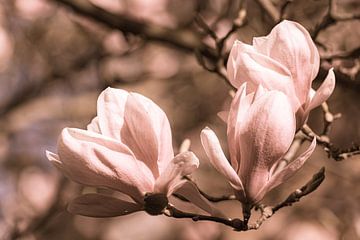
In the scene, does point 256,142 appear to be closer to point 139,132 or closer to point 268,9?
point 139,132

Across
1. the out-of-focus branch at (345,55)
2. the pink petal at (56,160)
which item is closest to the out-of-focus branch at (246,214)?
the pink petal at (56,160)

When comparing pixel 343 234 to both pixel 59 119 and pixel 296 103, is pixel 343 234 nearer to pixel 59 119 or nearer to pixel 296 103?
pixel 296 103

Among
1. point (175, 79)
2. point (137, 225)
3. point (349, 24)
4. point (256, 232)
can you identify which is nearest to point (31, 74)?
point (175, 79)

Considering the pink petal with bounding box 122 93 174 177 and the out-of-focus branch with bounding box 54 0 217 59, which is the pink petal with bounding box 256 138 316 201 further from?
the out-of-focus branch with bounding box 54 0 217 59

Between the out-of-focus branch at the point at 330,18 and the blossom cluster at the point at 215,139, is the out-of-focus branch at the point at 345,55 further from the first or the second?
the blossom cluster at the point at 215,139

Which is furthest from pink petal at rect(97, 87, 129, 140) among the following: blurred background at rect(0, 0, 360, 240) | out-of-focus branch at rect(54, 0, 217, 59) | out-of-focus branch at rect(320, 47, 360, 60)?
blurred background at rect(0, 0, 360, 240)

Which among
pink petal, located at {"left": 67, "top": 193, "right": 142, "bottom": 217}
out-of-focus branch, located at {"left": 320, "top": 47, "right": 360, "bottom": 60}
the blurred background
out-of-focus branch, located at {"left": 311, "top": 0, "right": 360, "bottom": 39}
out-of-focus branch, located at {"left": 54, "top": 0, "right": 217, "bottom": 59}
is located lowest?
the blurred background

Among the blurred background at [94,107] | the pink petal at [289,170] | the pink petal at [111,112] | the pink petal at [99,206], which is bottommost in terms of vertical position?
the blurred background at [94,107]
